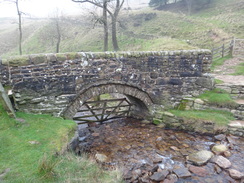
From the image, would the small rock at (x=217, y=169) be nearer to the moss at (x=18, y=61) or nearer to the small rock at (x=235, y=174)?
the small rock at (x=235, y=174)

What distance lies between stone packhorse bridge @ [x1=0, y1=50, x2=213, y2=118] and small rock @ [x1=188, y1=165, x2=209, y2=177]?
3232 mm

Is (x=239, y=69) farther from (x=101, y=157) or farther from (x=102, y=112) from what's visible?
(x=101, y=157)

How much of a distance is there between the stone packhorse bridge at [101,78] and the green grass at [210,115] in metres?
0.71

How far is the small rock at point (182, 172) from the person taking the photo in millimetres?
4609

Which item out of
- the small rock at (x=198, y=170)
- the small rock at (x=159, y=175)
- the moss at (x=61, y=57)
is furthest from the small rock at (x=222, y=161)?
the moss at (x=61, y=57)

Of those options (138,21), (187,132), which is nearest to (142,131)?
(187,132)

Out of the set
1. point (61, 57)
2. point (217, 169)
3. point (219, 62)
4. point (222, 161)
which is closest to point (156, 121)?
point (222, 161)

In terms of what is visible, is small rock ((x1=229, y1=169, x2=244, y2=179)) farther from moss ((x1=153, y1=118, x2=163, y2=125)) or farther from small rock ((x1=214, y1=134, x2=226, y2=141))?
moss ((x1=153, y1=118, x2=163, y2=125))

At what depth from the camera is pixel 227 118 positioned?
6984 mm

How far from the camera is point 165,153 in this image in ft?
18.6

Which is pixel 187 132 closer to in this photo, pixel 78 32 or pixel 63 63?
pixel 63 63

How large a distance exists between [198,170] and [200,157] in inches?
22.9

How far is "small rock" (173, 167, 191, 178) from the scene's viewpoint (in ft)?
15.1

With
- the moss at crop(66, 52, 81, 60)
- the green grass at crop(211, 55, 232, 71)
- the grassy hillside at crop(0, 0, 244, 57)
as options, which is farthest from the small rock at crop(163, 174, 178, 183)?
the grassy hillside at crop(0, 0, 244, 57)
